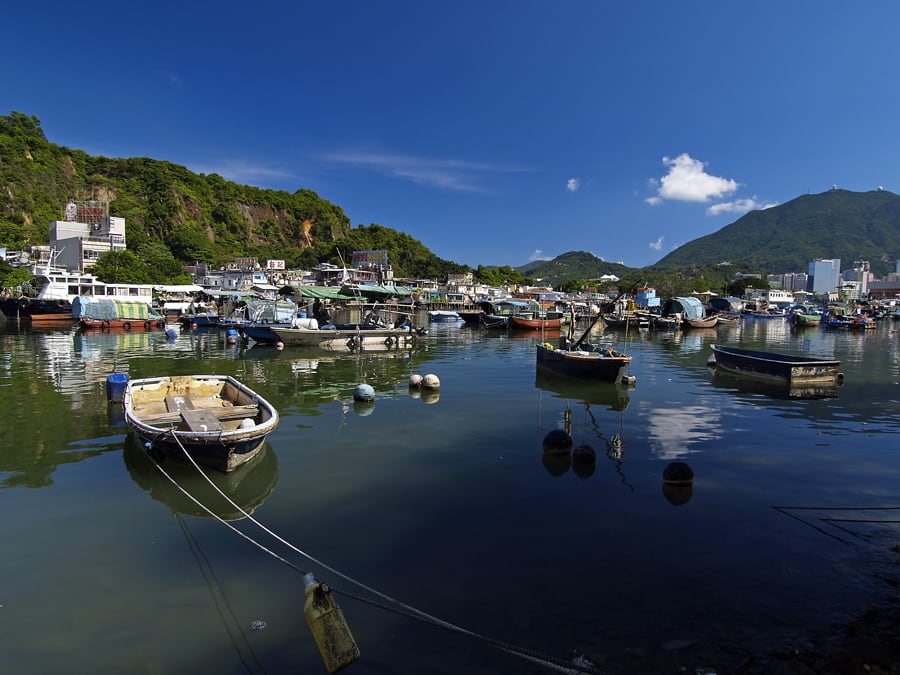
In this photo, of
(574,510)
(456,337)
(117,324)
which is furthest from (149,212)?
(574,510)

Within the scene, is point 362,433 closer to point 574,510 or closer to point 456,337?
point 574,510

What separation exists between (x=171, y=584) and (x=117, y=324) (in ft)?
149

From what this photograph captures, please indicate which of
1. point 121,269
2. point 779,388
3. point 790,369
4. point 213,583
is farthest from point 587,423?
point 121,269

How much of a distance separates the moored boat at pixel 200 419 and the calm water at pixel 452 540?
0.58 metres

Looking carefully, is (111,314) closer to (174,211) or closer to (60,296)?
(60,296)


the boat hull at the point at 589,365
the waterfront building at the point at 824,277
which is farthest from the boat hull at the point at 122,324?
the waterfront building at the point at 824,277

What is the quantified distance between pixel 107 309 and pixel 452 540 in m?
48.2

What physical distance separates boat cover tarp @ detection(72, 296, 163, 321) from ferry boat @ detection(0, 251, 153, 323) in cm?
259

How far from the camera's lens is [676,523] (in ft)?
25.6

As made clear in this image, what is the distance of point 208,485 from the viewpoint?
8.91 metres

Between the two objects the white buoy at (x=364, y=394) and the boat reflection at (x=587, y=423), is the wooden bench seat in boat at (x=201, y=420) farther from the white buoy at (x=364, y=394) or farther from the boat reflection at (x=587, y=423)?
the boat reflection at (x=587, y=423)

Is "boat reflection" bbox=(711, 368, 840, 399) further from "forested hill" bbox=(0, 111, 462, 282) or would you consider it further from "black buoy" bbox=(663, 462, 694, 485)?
"forested hill" bbox=(0, 111, 462, 282)

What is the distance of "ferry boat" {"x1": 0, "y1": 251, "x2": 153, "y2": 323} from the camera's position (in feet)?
158

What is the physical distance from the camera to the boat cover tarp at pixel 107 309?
4288 centimetres
